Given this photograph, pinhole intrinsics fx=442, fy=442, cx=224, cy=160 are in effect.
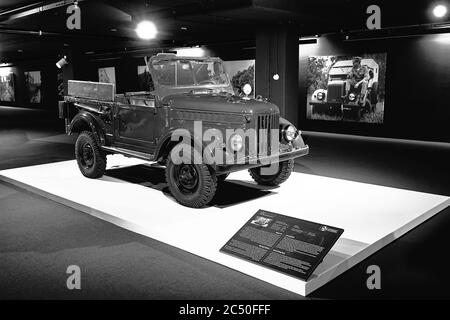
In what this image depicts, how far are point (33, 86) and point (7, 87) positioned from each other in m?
3.82

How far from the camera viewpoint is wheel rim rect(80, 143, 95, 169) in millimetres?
6934

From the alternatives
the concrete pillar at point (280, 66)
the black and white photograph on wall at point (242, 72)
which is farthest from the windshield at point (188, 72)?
the black and white photograph on wall at point (242, 72)

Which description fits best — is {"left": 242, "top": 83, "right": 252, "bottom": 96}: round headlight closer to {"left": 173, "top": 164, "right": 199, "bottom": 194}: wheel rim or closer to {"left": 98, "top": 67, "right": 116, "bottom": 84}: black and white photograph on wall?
{"left": 173, "top": 164, "right": 199, "bottom": 194}: wheel rim

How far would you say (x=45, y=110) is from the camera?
24203 mm

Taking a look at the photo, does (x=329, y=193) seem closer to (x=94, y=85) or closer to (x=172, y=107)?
(x=172, y=107)

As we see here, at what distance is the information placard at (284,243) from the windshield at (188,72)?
279 centimetres

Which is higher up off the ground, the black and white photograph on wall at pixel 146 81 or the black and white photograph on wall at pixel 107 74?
the black and white photograph on wall at pixel 107 74

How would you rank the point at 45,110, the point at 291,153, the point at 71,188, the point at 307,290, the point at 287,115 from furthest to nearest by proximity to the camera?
the point at 45,110
the point at 287,115
the point at 71,188
the point at 291,153
the point at 307,290

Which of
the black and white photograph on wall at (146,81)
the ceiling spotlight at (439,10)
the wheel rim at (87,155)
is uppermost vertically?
the ceiling spotlight at (439,10)

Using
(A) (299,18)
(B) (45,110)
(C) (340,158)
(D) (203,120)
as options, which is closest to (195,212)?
(D) (203,120)

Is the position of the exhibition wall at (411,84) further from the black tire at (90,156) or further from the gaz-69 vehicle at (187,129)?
the black tire at (90,156)

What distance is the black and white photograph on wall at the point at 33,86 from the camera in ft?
82.2

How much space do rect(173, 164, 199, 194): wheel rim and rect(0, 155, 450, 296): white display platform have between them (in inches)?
9.7

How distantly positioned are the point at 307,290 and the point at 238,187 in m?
3.07
